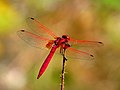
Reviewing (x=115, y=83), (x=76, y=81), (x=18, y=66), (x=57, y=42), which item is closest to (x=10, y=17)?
(x=18, y=66)

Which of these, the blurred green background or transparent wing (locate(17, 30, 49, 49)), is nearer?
transparent wing (locate(17, 30, 49, 49))

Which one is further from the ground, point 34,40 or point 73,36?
point 73,36

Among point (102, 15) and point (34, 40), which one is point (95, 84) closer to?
point (102, 15)

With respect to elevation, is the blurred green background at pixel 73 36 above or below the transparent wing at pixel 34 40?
above

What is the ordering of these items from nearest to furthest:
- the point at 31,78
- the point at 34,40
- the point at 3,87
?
the point at 34,40 → the point at 31,78 → the point at 3,87

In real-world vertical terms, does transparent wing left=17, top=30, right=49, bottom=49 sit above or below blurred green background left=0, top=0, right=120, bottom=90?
below

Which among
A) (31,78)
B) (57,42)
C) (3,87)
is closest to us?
(57,42)

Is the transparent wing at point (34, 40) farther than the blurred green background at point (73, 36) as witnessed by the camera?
No

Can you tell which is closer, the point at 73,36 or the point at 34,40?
the point at 34,40
